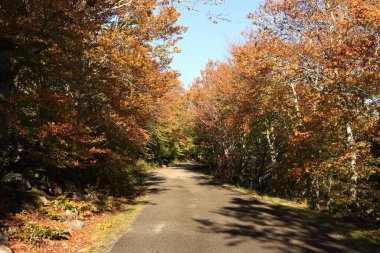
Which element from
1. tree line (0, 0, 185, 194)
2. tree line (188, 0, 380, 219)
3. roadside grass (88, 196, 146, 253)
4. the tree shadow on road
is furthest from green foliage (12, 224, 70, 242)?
tree line (188, 0, 380, 219)

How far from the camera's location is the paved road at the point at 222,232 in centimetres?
779

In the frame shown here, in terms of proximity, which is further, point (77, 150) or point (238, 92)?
point (238, 92)

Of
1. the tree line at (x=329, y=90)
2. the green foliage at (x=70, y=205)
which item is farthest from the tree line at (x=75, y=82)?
the tree line at (x=329, y=90)

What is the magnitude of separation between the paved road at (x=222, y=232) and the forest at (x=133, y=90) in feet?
7.47

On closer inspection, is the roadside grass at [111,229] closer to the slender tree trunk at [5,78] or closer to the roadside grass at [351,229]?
the slender tree trunk at [5,78]

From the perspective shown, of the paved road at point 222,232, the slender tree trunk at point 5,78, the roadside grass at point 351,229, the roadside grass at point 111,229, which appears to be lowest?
the roadside grass at point 111,229

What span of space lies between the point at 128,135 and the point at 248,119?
31.1 ft

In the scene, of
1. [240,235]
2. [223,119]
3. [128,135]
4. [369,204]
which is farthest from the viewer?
[223,119]

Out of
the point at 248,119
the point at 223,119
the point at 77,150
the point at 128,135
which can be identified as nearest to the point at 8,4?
the point at 77,150

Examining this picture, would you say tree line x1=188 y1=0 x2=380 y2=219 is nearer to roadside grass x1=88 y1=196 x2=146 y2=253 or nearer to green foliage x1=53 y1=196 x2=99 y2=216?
roadside grass x1=88 y1=196 x2=146 y2=253

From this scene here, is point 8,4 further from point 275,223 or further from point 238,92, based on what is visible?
point 238,92

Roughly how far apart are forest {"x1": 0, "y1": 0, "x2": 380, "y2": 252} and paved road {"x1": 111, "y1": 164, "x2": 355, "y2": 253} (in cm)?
228

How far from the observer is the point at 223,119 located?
29.9 meters

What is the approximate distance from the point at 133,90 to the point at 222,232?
9.37 meters
